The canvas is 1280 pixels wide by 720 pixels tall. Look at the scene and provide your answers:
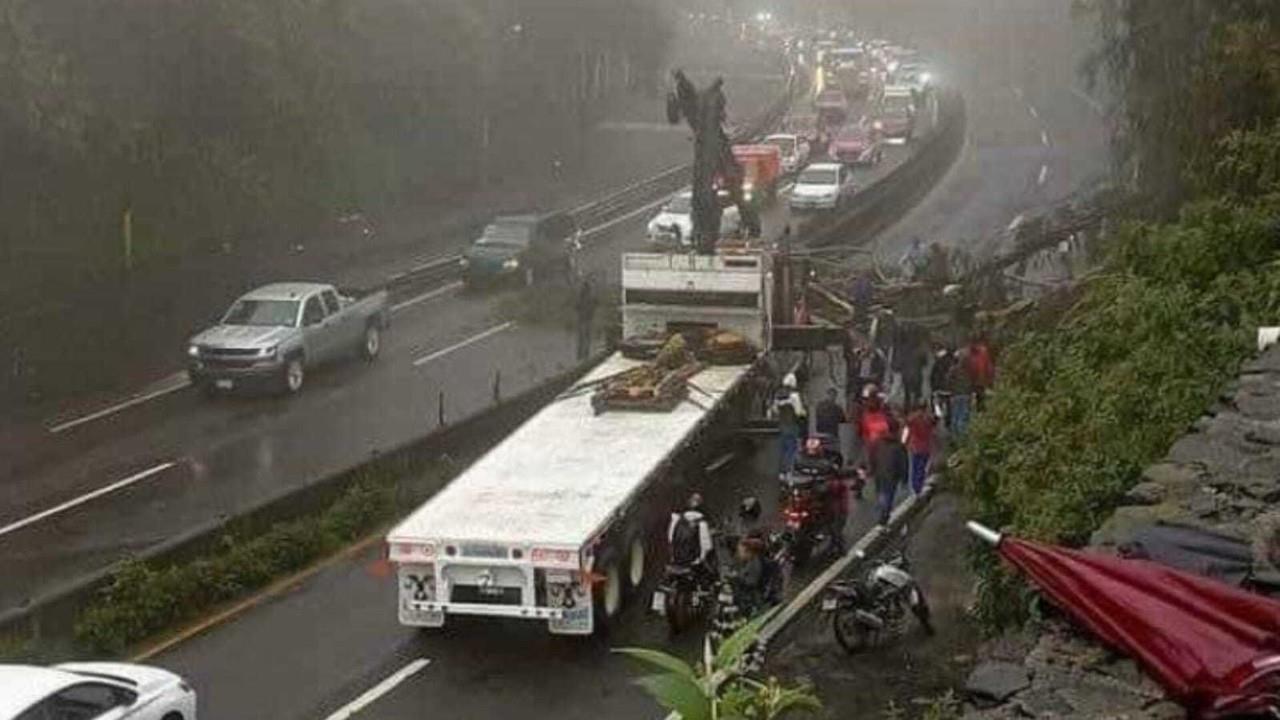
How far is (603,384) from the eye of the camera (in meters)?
22.2

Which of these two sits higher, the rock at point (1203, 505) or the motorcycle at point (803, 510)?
the rock at point (1203, 505)

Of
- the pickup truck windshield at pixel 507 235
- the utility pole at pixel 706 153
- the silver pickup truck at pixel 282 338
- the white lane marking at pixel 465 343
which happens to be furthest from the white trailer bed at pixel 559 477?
the pickup truck windshield at pixel 507 235

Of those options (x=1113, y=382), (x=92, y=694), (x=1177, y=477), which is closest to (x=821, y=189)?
(x=1113, y=382)

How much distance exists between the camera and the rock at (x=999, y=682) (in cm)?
871

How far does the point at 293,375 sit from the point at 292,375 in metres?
0.03

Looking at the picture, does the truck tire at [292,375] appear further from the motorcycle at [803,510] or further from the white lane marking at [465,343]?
the motorcycle at [803,510]

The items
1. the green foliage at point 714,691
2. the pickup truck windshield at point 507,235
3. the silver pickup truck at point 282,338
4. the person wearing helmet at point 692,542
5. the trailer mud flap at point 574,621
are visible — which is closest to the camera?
the green foliage at point 714,691

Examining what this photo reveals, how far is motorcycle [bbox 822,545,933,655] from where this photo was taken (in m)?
16.5

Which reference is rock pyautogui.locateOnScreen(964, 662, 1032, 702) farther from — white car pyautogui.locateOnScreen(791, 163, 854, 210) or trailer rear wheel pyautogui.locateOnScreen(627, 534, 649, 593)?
white car pyautogui.locateOnScreen(791, 163, 854, 210)

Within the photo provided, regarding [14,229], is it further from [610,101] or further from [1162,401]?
[610,101]

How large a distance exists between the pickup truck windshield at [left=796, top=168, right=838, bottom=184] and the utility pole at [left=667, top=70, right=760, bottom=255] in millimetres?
25676

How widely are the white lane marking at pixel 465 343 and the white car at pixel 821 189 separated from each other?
16455 millimetres

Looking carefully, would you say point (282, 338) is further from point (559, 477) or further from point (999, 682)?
point (999, 682)

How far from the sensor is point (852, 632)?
1647 centimetres
